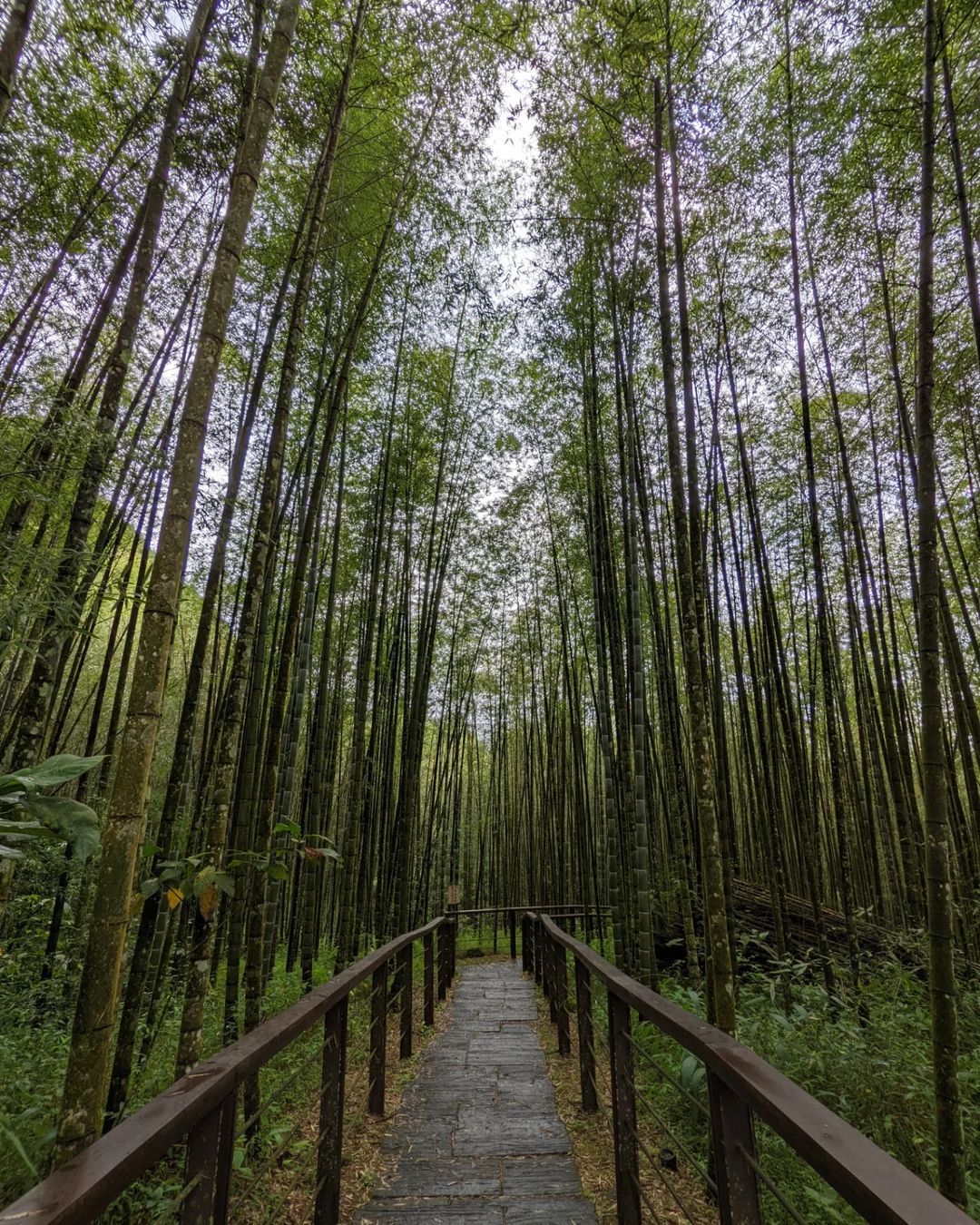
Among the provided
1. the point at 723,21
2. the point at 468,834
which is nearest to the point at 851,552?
the point at 723,21

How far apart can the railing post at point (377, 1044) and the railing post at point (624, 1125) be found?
116 cm

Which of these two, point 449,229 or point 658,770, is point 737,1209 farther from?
point 658,770

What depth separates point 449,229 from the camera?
426cm

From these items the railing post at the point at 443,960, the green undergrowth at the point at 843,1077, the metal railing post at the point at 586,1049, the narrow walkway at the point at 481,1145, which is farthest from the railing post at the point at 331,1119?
the railing post at the point at 443,960

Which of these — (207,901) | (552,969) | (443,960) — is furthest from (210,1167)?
(443,960)

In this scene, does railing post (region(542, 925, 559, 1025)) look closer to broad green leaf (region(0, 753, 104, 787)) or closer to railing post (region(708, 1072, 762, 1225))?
railing post (region(708, 1072, 762, 1225))

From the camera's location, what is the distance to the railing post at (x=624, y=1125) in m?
1.66

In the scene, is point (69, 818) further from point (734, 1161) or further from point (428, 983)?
point (428, 983)

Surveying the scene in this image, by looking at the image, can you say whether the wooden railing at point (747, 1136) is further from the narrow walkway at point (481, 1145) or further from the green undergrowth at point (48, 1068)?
the green undergrowth at point (48, 1068)

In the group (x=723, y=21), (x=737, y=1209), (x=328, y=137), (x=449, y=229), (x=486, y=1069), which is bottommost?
(x=486, y=1069)

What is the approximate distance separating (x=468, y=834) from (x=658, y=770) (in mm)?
9081

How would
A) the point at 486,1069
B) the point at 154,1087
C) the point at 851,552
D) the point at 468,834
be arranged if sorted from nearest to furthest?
the point at 154,1087 → the point at 486,1069 → the point at 851,552 → the point at 468,834

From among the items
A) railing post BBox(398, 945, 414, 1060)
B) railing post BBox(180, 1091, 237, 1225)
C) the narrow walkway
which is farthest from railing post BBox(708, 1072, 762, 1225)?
railing post BBox(398, 945, 414, 1060)

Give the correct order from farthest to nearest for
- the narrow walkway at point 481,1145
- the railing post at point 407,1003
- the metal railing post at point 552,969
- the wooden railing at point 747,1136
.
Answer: the metal railing post at point 552,969, the railing post at point 407,1003, the narrow walkway at point 481,1145, the wooden railing at point 747,1136
